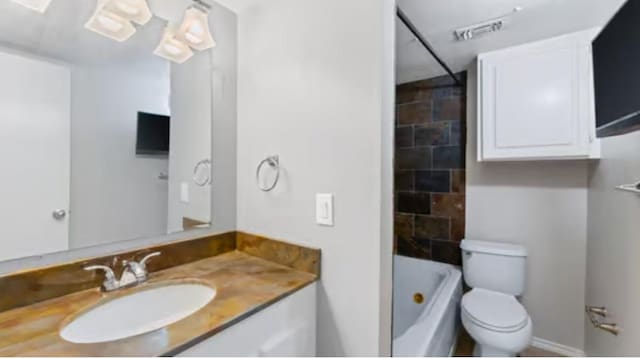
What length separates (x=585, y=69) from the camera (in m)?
1.80

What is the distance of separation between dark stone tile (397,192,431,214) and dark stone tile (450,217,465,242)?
0.23m

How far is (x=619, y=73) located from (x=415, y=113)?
1.73 m

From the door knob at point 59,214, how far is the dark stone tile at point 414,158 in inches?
93.7

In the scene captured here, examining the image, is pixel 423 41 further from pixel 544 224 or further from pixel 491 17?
pixel 544 224

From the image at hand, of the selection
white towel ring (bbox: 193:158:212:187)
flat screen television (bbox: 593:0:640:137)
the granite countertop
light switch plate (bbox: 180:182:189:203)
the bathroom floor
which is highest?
flat screen television (bbox: 593:0:640:137)

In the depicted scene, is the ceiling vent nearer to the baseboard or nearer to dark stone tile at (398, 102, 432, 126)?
dark stone tile at (398, 102, 432, 126)

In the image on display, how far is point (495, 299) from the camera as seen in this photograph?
2.01 metres

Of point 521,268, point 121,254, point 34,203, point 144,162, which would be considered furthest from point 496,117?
point 34,203

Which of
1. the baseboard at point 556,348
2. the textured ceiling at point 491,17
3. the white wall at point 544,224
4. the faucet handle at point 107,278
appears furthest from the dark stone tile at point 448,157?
the faucet handle at point 107,278

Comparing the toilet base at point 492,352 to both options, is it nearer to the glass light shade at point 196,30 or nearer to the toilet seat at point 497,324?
the toilet seat at point 497,324

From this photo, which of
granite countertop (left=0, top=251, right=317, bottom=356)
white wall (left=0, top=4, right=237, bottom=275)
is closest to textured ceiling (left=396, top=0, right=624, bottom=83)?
white wall (left=0, top=4, right=237, bottom=275)

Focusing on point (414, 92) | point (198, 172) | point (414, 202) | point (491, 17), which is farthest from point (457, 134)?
point (198, 172)

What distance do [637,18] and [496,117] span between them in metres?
1.28

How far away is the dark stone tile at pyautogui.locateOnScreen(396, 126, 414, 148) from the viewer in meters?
2.72
